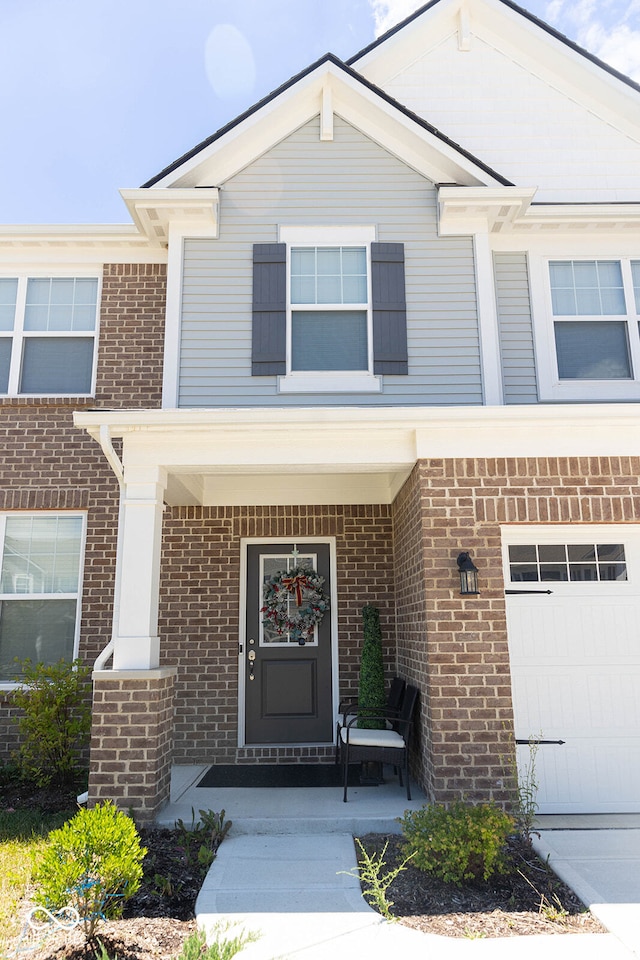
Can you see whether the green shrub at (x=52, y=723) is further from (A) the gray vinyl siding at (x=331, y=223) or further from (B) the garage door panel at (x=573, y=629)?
(B) the garage door panel at (x=573, y=629)

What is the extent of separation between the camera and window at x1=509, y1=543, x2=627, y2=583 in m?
6.11

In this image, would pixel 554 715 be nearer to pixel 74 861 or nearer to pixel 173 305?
pixel 74 861

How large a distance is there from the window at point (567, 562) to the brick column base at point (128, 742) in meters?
3.26

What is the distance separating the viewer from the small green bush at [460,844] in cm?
421

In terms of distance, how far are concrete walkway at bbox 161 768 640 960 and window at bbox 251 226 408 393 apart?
12.5 ft

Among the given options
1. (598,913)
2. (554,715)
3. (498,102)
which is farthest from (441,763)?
(498,102)

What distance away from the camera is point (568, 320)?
7.61 m

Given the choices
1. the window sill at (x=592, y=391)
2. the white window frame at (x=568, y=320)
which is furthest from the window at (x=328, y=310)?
the window sill at (x=592, y=391)

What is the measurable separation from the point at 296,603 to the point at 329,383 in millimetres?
2621

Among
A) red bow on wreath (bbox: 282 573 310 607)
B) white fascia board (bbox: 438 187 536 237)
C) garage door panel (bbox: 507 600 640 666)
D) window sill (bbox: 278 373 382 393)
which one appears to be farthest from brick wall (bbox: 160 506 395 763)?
white fascia board (bbox: 438 187 536 237)

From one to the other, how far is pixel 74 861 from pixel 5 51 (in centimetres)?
904

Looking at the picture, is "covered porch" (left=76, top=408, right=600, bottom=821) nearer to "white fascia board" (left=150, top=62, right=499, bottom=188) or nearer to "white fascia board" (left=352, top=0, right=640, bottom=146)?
"white fascia board" (left=150, top=62, right=499, bottom=188)

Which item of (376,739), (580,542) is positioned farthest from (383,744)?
(580,542)

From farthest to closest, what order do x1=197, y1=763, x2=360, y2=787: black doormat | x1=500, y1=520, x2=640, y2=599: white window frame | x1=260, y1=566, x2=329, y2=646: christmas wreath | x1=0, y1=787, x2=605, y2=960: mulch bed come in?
x1=260, y1=566, x2=329, y2=646: christmas wreath
x1=197, y1=763, x2=360, y2=787: black doormat
x1=500, y1=520, x2=640, y2=599: white window frame
x1=0, y1=787, x2=605, y2=960: mulch bed
